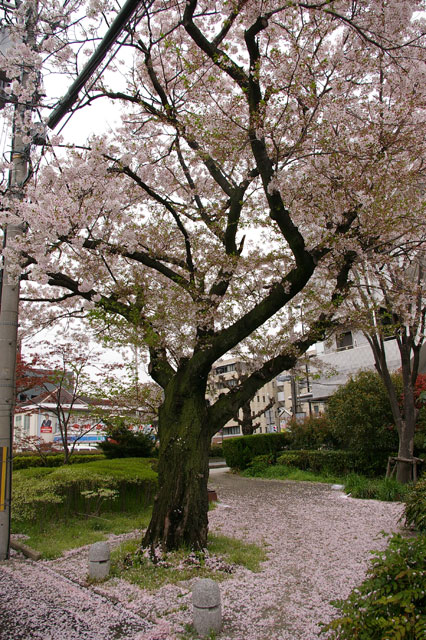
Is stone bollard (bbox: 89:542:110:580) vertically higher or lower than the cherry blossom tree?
lower

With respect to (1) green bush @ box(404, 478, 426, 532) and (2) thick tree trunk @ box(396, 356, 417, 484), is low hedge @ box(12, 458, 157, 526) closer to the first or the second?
(1) green bush @ box(404, 478, 426, 532)

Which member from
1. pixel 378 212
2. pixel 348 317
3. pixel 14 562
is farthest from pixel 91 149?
pixel 14 562

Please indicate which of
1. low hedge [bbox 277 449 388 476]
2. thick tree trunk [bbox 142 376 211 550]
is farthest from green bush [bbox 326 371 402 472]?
thick tree trunk [bbox 142 376 211 550]

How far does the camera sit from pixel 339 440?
48.1 feet

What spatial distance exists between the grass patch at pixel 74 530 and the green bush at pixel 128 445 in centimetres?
477

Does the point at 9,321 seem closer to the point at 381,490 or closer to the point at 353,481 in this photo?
the point at 381,490

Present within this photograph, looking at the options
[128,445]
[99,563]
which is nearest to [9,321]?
[99,563]

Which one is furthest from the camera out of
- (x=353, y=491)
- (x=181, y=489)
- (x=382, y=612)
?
(x=353, y=491)

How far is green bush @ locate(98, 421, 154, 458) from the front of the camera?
533 inches

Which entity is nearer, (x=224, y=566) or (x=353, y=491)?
(x=224, y=566)

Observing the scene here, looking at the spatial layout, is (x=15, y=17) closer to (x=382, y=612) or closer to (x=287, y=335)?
(x=287, y=335)

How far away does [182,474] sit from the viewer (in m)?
5.84

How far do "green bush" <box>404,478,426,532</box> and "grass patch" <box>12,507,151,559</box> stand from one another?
4.18m

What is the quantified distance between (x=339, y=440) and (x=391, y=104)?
1089 cm
